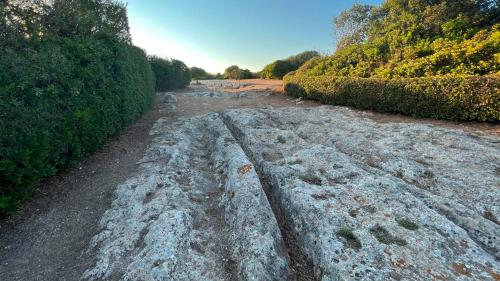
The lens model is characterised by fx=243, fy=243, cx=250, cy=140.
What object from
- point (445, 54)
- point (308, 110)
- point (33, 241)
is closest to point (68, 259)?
point (33, 241)

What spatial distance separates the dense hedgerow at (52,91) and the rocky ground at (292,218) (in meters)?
1.27

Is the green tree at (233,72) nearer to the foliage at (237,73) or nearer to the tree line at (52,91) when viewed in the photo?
the foliage at (237,73)

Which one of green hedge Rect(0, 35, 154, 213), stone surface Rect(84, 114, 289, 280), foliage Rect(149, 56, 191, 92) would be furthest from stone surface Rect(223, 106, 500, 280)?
foliage Rect(149, 56, 191, 92)

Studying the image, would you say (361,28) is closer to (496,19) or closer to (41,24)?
(496,19)

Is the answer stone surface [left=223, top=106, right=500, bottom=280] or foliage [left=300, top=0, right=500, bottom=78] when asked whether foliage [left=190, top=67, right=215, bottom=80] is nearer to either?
foliage [left=300, top=0, right=500, bottom=78]

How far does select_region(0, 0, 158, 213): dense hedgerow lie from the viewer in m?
4.98

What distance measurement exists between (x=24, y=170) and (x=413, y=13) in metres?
26.5

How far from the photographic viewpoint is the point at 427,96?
10.8 meters

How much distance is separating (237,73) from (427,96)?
33.1m

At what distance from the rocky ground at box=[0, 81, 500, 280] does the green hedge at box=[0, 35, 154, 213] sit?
1171 millimetres

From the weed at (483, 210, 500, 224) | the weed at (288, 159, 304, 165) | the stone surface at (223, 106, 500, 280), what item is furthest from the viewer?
the weed at (288, 159, 304, 165)

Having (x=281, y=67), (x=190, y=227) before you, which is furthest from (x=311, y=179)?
(x=281, y=67)

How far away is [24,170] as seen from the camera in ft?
16.5

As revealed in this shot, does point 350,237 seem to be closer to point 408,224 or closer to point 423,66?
point 408,224
